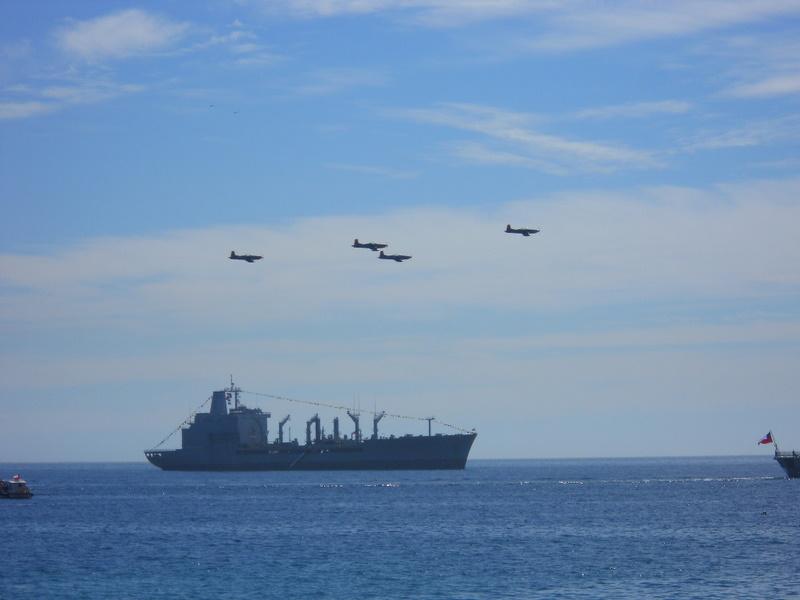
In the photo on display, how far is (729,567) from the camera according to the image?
156 ft

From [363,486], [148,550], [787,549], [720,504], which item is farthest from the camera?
[363,486]

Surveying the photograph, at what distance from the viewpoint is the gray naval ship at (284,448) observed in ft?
482

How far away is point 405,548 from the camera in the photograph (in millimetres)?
56281

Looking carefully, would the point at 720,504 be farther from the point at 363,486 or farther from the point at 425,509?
the point at 363,486

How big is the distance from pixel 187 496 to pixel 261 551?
53.3 m

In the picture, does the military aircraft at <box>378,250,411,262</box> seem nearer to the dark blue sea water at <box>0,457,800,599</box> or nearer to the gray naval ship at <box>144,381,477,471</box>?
the dark blue sea water at <box>0,457,800,599</box>

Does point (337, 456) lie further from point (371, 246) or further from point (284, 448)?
point (371, 246)

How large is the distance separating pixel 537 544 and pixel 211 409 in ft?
348

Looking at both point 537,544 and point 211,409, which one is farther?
point 211,409

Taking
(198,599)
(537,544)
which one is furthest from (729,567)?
(198,599)

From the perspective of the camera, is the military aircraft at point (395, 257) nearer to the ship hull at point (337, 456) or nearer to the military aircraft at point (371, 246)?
the military aircraft at point (371, 246)

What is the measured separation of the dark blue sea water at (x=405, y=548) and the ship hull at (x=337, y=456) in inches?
1784

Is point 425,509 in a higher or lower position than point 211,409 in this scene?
lower

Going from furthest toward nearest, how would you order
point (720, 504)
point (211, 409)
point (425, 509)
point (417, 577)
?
point (211, 409) < point (720, 504) < point (425, 509) < point (417, 577)
